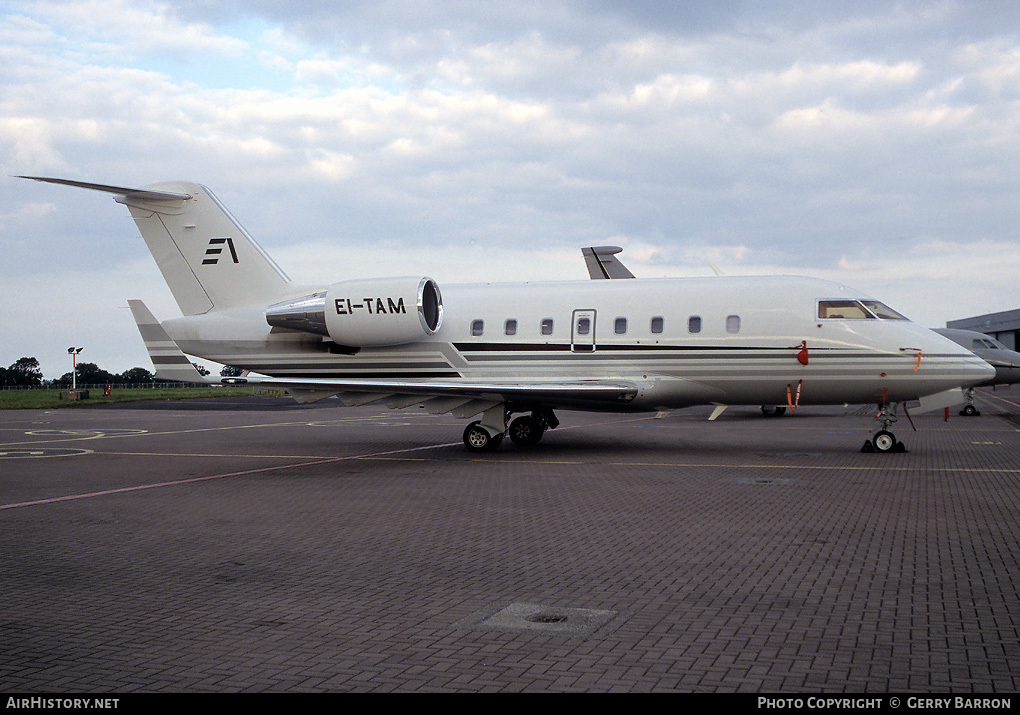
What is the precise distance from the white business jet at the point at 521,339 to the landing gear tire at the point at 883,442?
44mm

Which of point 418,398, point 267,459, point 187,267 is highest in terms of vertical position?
point 187,267

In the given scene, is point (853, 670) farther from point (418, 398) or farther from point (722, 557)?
point (418, 398)

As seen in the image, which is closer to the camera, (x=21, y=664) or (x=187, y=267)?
(x=21, y=664)

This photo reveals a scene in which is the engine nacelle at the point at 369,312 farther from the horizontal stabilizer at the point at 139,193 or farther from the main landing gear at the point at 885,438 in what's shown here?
the main landing gear at the point at 885,438

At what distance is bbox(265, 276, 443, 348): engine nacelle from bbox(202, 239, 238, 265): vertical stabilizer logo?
192cm

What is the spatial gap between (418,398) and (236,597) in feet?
38.2

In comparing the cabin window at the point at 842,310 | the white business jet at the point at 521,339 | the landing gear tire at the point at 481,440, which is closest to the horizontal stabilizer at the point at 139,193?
the white business jet at the point at 521,339

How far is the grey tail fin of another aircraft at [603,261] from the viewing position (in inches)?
1355

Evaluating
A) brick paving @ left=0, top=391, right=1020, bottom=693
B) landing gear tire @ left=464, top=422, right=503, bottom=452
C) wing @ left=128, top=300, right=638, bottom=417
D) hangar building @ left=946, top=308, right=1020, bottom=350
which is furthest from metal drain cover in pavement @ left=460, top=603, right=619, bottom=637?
hangar building @ left=946, top=308, right=1020, bottom=350

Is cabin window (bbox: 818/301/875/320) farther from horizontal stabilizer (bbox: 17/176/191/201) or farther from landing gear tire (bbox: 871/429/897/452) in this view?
horizontal stabilizer (bbox: 17/176/191/201)
